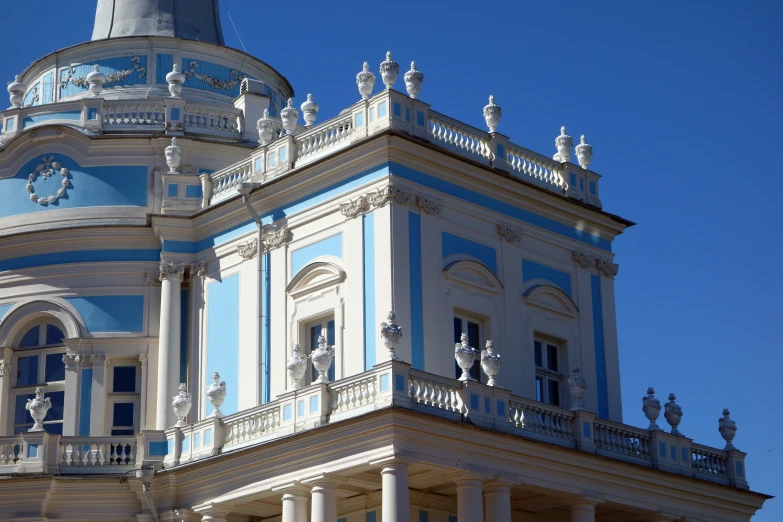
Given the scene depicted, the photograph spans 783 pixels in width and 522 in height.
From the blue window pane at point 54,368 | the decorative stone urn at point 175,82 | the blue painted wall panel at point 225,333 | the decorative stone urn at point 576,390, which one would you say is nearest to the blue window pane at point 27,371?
the blue window pane at point 54,368

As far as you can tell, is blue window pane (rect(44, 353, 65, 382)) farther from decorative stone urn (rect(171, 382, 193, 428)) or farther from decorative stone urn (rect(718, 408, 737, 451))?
decorative stone urn (rect(718, 408, 737, 451))

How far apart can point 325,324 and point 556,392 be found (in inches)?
174

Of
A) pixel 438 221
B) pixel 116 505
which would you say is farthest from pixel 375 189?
pixel 116 505

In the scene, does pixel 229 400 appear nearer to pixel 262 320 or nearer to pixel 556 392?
pixel 262 320

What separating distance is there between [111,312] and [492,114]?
8140 mm

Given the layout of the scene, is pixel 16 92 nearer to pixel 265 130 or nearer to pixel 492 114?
pixel 265 130

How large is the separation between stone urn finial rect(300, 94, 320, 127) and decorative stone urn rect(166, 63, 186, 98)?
11.8 ft

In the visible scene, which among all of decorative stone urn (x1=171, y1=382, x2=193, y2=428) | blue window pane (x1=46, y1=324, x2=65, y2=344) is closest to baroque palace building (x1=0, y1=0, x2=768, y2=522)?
blue window pane (x1=46, y1=324, x2=65, y2=344)

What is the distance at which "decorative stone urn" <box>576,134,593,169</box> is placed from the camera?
1139 inches

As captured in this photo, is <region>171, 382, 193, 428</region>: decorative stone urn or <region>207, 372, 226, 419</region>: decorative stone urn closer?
<region>207, 372, 226, 419</region>: decorative stone urn

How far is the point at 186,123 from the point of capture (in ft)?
100

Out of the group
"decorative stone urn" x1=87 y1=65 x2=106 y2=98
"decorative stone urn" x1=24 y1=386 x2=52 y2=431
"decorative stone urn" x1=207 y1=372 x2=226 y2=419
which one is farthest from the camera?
"decorative stone urn" x1=87 y1=65 x2=106 y2=98

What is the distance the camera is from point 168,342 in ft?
91.6

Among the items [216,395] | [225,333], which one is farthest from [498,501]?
[225,333]
